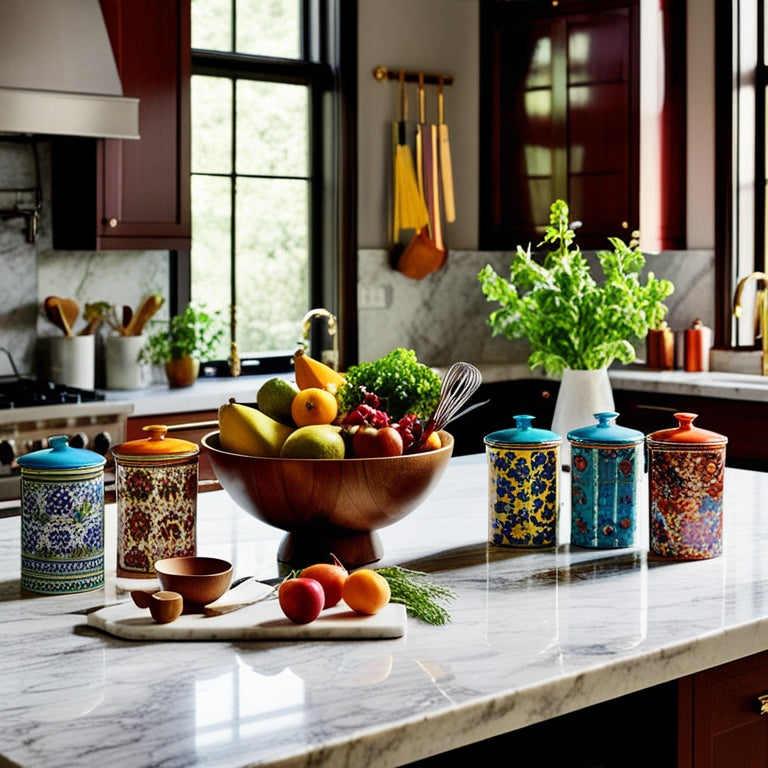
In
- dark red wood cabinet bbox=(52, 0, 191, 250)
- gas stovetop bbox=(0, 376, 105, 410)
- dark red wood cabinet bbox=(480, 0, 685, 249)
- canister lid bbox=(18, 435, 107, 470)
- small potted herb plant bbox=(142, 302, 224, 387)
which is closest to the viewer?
canister lid bbox=(18, 435, 107, 470)

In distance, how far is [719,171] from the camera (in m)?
4.95

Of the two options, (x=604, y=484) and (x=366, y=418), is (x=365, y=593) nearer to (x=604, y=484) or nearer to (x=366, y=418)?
(x=366, y=418)

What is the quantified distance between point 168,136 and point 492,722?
3.51 metres

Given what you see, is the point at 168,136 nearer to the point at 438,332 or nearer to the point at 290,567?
the point at 438,332

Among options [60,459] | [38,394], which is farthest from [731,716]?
[38,394]

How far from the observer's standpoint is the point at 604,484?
6.40 feet

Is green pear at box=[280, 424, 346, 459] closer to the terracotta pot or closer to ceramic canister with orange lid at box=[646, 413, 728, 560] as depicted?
ceramic canister with orange lid at box=[646, 413, 728, 560]

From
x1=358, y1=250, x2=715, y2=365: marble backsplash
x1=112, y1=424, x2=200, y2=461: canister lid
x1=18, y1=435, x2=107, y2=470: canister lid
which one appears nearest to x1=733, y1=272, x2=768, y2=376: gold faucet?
x1=358, y1=250, x2=715, y2=365: marble backsplash

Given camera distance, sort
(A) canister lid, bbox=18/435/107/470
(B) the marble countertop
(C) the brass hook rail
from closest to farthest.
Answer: (B) the marble countertop
(A) canister lid, bbox=18/435/107/470
(C) the brass hook rail

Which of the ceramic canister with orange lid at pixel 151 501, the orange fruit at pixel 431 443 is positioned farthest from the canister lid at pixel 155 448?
the orange fruit at pixel 431 443

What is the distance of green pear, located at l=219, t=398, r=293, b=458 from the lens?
180 centimetres

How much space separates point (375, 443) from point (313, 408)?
17cm

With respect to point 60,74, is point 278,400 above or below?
below

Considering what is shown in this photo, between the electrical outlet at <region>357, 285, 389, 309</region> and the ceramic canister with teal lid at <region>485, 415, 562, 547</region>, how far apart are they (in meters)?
3.28
